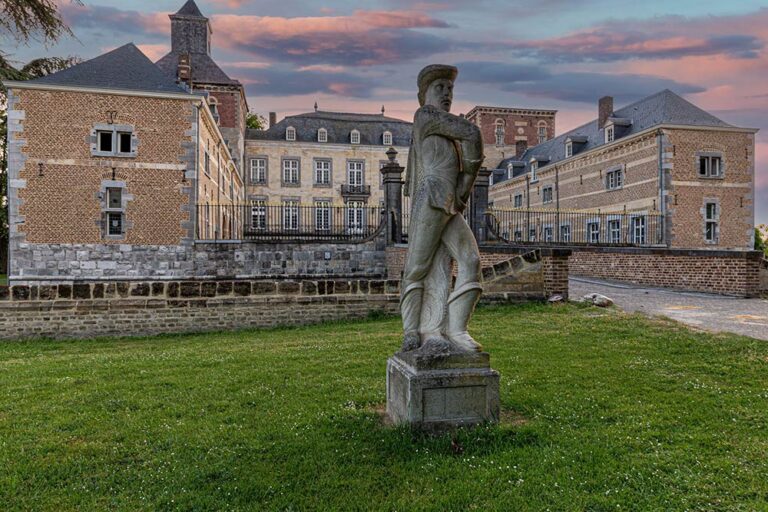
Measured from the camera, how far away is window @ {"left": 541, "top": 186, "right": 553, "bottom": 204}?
3709 centimetres

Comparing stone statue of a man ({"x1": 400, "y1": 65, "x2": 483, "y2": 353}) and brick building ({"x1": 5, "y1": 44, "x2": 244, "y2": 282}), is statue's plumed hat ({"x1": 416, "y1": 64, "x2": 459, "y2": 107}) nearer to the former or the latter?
stone statue of a man ({"x1": 400, "y1": 65, "x2": 483, "y2": 353})

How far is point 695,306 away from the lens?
37.4 ft

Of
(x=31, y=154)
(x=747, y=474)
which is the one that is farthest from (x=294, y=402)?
(x=31, y=154)

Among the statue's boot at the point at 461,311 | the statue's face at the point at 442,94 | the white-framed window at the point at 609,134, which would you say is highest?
the white-framed window at the point at 609,134

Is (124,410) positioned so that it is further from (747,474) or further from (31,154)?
(31,154)

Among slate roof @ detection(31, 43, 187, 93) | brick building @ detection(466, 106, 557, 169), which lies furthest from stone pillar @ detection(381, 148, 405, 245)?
brick building @ detection(466, 106, 557, 169)

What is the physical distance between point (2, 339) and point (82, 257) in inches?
464

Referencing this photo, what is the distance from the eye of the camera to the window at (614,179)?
96.3ft

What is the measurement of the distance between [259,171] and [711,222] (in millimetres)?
33010

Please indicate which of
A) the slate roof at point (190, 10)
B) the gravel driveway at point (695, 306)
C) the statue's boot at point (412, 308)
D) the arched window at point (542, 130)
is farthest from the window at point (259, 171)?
the statue's boot at point (412, 308)

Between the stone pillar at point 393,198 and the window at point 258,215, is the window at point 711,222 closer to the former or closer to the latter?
the stone pillar at point 393,198

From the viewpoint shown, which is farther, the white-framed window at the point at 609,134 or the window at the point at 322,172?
the window at the point at 322,172

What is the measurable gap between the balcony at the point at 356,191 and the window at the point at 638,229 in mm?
22934

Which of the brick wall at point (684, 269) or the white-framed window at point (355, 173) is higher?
the white-framed window at point (355, 173)
